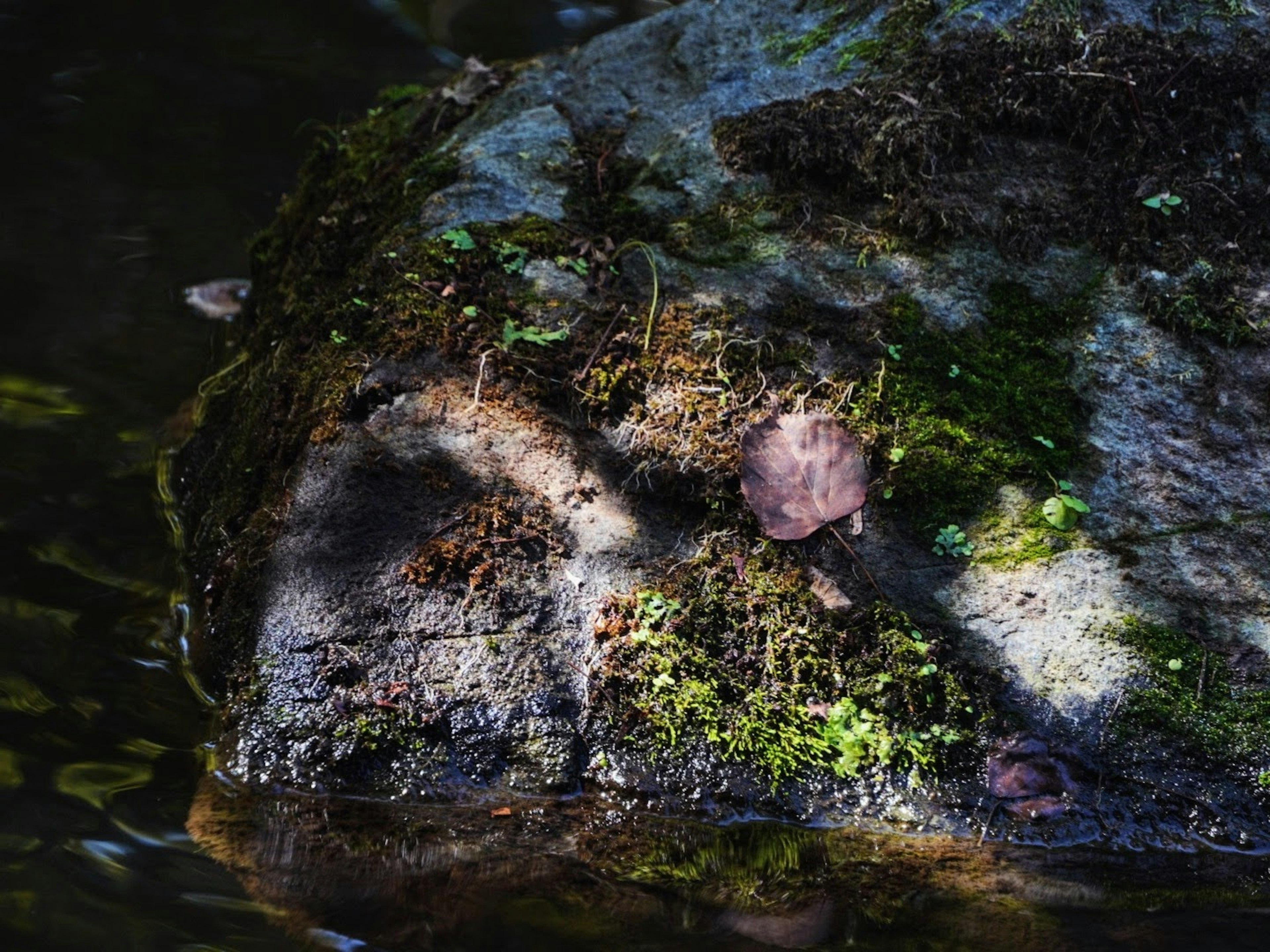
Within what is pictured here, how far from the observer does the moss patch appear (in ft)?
11.5

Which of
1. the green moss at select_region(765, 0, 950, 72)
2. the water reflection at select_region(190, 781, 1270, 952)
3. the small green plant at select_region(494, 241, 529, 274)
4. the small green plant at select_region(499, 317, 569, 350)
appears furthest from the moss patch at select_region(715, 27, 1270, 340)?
the water reflection at select_region(190, 781, 1270, 952)

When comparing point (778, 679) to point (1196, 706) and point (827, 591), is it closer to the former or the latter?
point (827, 591)

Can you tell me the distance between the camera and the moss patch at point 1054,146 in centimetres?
350

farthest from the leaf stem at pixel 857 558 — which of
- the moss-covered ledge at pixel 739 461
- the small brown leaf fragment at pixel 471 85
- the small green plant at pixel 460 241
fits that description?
the small brown leaf fragment at pixel 471 85

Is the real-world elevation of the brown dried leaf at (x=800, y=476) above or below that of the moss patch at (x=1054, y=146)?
below

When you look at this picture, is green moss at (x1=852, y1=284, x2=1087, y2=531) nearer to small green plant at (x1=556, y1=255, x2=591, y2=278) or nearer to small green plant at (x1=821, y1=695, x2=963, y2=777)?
small green plant at (x1=821, y1=695, x2=963, y2=777)

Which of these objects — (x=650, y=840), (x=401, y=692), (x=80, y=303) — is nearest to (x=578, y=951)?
(x=650, y=840)

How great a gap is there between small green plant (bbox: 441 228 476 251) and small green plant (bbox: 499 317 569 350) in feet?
1.20

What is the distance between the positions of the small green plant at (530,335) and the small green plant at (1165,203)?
2011 mm

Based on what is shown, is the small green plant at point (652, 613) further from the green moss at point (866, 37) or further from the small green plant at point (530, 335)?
the green moss at point (866, 37)

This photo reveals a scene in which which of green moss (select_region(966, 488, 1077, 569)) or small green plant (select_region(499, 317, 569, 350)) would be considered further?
small green plant (select_region(499, 317, 569, 350))

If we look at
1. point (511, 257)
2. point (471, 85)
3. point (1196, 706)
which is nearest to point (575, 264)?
point (511, 257)

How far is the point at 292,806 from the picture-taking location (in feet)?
8.95

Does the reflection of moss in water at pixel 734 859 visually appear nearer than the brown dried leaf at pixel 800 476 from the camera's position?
Yes
